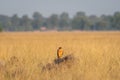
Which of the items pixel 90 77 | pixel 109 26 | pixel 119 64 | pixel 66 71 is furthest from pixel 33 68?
pixel 109 26

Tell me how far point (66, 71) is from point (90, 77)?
832 millimetres

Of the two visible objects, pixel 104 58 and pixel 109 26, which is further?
pixel 109 26

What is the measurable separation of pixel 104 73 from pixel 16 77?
5.86 ft

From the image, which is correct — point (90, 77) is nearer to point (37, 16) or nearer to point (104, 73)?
point (104, 73)

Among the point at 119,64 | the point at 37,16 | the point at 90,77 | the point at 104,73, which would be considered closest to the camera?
the point at 90,77

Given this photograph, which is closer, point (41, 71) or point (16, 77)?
point (16, 77)

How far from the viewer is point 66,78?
6.13 meters

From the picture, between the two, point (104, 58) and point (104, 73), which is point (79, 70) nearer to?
point (104, 73)

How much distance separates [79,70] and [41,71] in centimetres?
80

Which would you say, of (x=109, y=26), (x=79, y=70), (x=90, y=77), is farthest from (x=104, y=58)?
(x=109, y=26)

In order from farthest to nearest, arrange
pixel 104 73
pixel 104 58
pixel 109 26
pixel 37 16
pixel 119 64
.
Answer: pixel 37 16 → pixel 109 26 → pixel 104 58 → pixel 119 64 → pixel 104 73

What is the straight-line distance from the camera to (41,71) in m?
6.86

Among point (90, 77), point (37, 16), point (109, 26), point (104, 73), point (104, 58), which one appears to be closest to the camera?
point (90, 77)

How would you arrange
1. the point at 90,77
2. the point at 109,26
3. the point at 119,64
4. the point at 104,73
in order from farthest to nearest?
the point at 109,26, the point at 119,64, the point at 104,73, the point at 90,77
